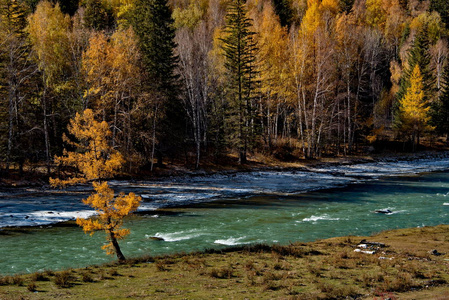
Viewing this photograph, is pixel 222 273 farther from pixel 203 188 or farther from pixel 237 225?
pixel 203 188

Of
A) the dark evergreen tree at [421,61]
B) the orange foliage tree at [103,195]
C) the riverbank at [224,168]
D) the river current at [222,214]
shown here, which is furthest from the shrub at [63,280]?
the dark evergreen tree at [421,61]

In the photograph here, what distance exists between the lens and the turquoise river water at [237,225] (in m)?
16.7

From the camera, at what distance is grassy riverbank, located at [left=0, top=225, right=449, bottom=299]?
1049 cm

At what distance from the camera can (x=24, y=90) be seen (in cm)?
3409

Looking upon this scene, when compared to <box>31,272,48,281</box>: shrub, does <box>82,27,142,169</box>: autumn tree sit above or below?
above

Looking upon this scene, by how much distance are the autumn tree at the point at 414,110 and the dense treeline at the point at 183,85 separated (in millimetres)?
186

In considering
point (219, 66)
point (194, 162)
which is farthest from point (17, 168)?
point (219, 66)

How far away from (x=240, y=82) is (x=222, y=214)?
22.7 m

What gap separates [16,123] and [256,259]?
26827 mm

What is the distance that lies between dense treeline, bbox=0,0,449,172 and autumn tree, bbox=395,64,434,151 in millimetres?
186

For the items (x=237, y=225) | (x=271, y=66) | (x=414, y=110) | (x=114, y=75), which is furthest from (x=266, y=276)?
(x=414, y=110)

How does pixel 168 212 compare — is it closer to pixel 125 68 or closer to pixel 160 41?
pixel 125 68

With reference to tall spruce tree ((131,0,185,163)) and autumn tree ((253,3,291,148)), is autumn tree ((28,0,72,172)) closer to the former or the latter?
tall spruce tree ((131,0,185,163))

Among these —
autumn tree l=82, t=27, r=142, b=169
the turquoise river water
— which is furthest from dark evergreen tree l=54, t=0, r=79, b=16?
the turquoise river water
